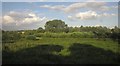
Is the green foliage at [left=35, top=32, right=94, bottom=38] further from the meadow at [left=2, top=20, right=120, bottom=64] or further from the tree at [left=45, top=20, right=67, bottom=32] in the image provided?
the tree at [left=45, top=20, right=67, bottom=32]

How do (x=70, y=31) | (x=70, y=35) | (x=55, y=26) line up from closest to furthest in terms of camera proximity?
(x=70, y=35), (x=70, y=31), (x=55, y=26)

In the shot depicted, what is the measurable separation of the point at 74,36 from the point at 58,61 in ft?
15.2

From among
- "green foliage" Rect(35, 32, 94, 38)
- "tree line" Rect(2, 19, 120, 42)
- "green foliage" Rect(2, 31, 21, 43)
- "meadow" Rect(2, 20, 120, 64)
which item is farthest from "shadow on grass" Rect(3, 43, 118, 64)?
"green foliage" Rect(35, 32, 94, 38)

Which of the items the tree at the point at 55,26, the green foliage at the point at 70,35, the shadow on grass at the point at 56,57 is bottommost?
the shadow on grass at the point at 56,57

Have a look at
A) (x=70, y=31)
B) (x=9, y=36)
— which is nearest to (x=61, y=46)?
(x=9, y=36)

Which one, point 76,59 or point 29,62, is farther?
point 76,59

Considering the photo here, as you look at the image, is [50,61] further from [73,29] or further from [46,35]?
[73,29]

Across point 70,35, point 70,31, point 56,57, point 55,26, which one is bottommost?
point 56,57

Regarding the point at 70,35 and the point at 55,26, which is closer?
the point at 70,35

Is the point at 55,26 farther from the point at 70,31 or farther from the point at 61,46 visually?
the point at 61,46

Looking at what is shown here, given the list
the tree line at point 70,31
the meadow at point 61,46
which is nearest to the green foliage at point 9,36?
the meadow at point 61,46

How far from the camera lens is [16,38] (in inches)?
327

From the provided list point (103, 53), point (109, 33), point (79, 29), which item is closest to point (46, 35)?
point (79, 29)

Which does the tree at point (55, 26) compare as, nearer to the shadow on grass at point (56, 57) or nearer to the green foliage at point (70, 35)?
the green foliage at point (70, 35)
